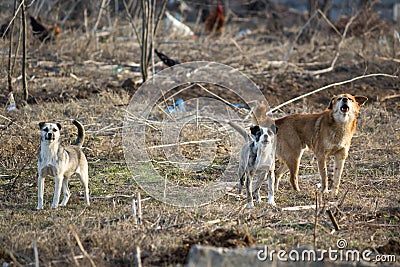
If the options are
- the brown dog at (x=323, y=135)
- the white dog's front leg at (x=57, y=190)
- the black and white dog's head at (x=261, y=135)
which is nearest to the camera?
the white dog's front leg at (x=57, y=190)

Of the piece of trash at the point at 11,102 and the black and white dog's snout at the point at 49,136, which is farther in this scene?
the piece of trash at the point at 11,102

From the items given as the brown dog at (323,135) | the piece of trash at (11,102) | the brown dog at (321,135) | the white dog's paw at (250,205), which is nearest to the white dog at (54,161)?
the white dog's paw at (250,205)

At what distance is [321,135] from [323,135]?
27 mm

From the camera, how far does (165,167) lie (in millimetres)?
10172

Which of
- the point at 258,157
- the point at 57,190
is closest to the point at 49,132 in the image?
the point at 57,190

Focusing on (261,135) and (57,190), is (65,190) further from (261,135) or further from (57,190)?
(261,135)

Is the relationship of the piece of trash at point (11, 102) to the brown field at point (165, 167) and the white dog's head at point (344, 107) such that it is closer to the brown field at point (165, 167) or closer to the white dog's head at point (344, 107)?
the brown field at point (165, 167)

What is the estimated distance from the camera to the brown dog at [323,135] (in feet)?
30.2

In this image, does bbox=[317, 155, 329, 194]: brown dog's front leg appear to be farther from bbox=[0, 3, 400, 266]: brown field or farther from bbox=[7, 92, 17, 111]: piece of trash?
bbox=[7, 92, 17, 111]: piece of trash

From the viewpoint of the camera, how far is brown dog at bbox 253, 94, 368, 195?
9219 millimetres

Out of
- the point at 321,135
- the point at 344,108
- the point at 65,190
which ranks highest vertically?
the point at 344,108

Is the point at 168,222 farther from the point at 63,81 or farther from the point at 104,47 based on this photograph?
the point at 104,47

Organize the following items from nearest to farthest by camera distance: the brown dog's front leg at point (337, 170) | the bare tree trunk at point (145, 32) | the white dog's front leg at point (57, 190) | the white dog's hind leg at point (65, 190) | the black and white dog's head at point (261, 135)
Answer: the white dog's front leg at point (57, 190) → the black and white dog's head at point (261, 135) → the white dog's hind leg at point (65, 190) → the brown dog's front leg at point (337, 170) → the bare tree trunk at point (145, 32)

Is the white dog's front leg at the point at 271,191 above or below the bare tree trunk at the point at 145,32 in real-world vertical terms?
below
